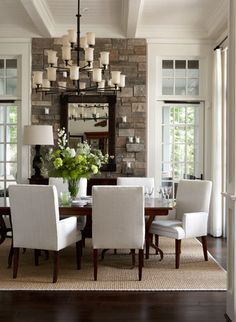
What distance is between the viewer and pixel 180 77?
7523 mm

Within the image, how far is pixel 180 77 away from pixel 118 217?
3719mm

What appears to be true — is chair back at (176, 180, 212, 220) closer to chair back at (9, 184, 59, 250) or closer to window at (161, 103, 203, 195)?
window at (161, 103, 203, 195)

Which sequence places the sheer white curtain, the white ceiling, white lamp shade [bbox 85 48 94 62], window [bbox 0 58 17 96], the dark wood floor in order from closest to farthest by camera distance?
the dark wood floor < white lamp shade [bbox 85 48 94 62] < the white ceiling < the sheer white curtain < window [bbox 0 58 17 96]

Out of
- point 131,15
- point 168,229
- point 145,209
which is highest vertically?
point 131,15

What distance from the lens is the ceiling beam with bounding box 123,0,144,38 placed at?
218 inches

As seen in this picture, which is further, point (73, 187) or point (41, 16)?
point (41, 16)

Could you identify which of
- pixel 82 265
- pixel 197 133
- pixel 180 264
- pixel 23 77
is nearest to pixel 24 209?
pixel 82 265

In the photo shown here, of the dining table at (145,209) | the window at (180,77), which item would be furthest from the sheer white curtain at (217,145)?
the dining table at (145,209)

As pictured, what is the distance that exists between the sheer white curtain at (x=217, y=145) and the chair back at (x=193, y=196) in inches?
55.0

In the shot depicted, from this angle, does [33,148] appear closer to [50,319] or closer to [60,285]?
[60,285]

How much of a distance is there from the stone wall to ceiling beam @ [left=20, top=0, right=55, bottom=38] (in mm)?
289

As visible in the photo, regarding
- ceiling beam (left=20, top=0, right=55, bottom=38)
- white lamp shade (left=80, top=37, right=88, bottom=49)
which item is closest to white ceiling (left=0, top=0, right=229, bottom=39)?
ceiling beam (left=20, top=0, right=55, bottom=38)

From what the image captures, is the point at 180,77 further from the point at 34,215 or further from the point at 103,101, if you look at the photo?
the point at 34,215

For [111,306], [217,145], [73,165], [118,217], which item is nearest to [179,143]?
[217,145]
